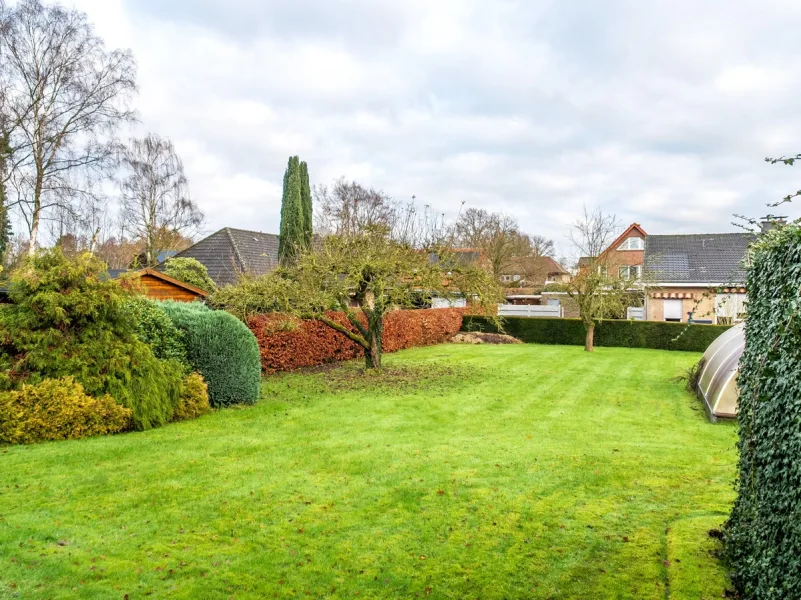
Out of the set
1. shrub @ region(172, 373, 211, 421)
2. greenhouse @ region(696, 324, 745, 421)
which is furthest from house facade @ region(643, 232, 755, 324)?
shrub @ region(172, 373, 211, 421)

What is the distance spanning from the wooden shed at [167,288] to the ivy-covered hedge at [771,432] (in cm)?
1580

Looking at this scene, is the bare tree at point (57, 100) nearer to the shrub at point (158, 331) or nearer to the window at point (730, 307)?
the shrub at point (158, 331)

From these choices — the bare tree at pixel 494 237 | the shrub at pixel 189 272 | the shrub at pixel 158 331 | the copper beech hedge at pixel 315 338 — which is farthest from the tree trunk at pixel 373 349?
the bare tree at pixel 494 237

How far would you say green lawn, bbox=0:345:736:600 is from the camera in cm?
369

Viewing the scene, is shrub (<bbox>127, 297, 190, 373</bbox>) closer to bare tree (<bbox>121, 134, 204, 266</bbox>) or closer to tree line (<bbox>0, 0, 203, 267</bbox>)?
tree line (<bbox>0, 0, 203, 267</bbox>)

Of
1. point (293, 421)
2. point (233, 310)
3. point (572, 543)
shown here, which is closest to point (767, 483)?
point (572, 543)

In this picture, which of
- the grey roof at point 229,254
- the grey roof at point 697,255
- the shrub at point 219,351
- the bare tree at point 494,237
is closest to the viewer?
the shrub at point 219,351

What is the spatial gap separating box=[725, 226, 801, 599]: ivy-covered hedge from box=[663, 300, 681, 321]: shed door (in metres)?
31.9

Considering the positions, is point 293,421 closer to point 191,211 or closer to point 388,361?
point 388,361

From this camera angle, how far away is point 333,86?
40.0ft

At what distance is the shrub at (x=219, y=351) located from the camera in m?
9.29

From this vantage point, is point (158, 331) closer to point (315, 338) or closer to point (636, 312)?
point (315, 338)

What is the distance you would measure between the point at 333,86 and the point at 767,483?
37.8 ft

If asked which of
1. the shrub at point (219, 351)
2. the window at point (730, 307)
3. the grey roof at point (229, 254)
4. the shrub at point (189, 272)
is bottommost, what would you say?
the shrub at point (219, 351)
